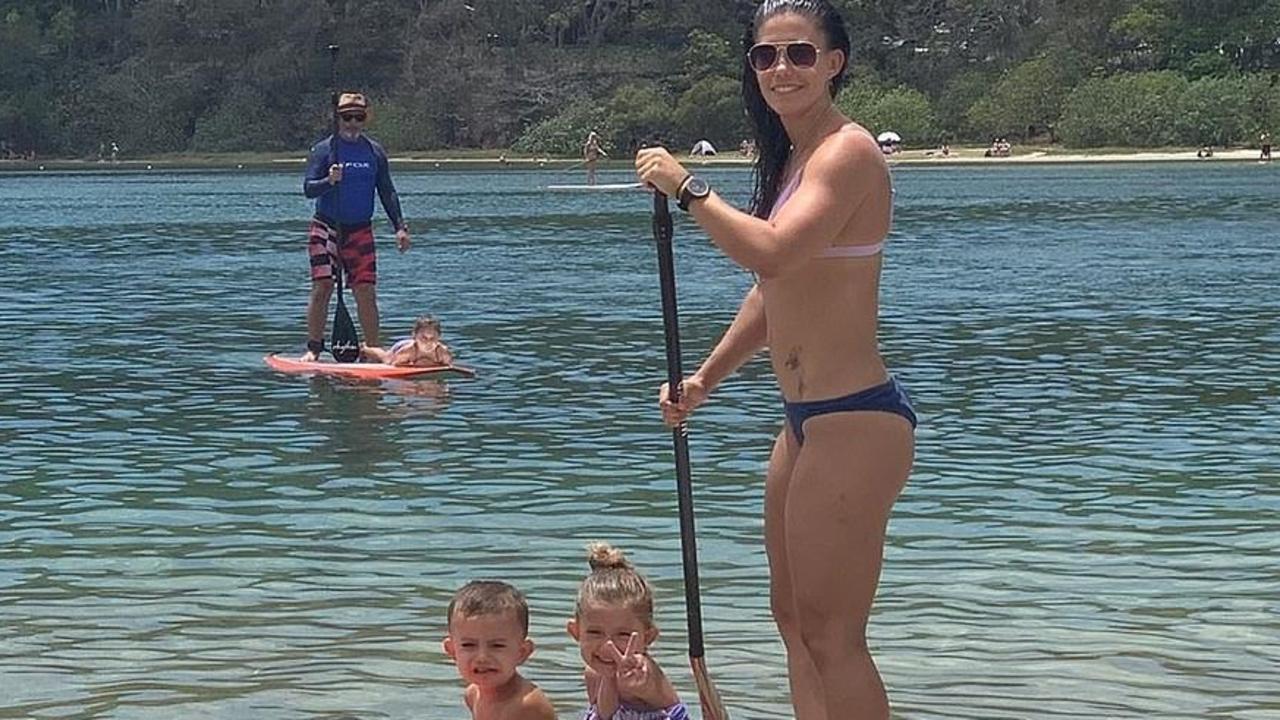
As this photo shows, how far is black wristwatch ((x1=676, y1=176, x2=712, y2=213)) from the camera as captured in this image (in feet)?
18.7

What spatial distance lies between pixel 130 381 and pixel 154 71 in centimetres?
12514

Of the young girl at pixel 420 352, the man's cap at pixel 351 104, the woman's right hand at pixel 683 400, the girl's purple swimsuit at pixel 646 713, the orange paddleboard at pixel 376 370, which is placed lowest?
the orange paddleboard at pixel 376 370

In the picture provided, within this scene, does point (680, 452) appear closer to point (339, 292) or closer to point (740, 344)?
point (740, 344)

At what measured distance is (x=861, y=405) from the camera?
5.93m

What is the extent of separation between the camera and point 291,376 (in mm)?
18141

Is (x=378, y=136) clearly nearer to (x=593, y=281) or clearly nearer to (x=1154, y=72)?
(x=1154, y=72)

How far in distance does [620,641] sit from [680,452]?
62 cm

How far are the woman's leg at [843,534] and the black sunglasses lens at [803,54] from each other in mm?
944

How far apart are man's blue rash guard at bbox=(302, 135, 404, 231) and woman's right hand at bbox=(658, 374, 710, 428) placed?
34.7 feet

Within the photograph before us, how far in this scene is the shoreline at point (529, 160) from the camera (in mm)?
97562

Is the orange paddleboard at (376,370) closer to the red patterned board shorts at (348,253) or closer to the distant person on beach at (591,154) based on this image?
the red patterned board shorts at (348,253)

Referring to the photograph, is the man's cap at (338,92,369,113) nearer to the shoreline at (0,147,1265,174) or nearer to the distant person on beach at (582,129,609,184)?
the distant person on beach at (582,129,609,184)

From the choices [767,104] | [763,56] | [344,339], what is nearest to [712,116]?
[344,339]

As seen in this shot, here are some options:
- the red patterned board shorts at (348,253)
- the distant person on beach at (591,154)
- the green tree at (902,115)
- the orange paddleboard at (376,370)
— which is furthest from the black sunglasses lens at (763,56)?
the green tree at (902,115)
